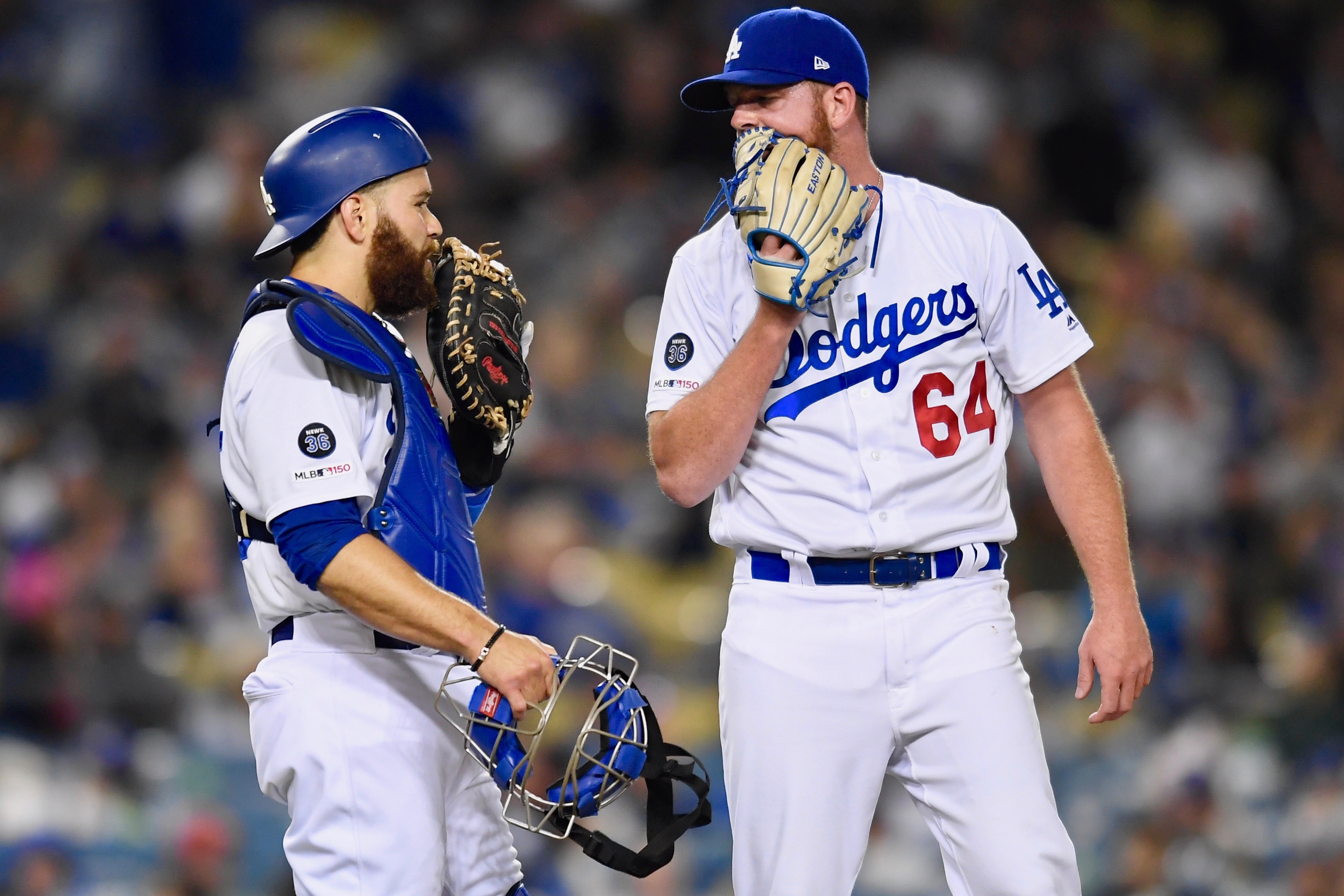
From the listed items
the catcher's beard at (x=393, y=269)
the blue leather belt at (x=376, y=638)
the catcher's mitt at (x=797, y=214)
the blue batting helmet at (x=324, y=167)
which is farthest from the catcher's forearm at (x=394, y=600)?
the catcher's mitt at (x=797, y=214)

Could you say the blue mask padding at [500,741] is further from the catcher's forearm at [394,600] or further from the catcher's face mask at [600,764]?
the catcher's forearm at [394,600]

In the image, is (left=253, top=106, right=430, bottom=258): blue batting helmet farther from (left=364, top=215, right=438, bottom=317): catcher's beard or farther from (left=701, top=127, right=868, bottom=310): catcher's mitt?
(left=701, top=127, right=868, bottom=310): catcher's mitt

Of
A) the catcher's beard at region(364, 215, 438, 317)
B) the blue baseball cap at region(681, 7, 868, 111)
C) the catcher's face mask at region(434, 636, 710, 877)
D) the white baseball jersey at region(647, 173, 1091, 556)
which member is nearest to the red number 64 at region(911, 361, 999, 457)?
the white baseball jersey at region(647, 173, 1091, 556)

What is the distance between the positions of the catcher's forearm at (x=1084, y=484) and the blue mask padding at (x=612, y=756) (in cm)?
101

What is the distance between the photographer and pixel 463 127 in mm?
9039

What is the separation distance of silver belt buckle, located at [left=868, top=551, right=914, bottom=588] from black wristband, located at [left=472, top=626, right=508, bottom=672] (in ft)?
2.54

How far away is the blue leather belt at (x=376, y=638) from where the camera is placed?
3.01m

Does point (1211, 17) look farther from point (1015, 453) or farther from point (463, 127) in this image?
point (463, 127)

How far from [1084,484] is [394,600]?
148 cm

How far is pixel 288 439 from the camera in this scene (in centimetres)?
284

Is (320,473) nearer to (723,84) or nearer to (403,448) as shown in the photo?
(403,448)

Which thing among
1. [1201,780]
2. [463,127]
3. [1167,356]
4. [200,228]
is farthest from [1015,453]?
[200,228]

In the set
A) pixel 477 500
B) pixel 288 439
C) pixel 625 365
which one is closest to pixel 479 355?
pixel 477 500

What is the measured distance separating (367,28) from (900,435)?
7.15 m
